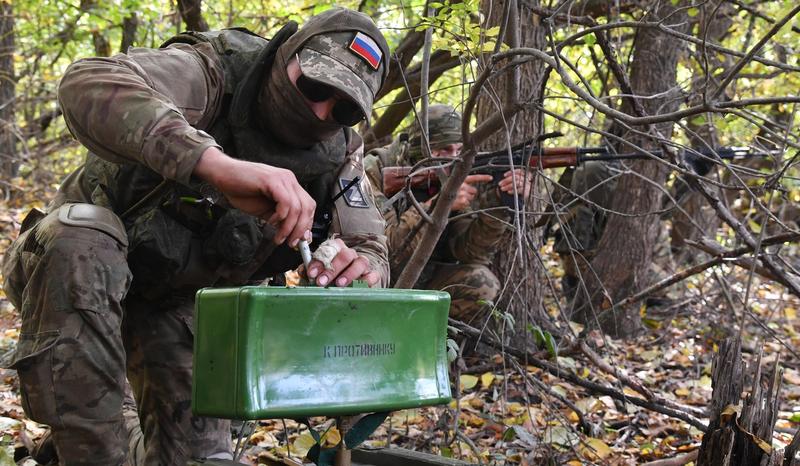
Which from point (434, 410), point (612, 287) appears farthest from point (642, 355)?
point (434, 410)

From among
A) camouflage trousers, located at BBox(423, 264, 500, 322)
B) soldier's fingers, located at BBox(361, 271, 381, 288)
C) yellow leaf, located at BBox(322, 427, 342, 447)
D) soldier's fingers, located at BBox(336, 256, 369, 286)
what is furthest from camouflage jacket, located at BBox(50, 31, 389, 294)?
camouflage trousers, located at BBox(423, 264, 500, 322)

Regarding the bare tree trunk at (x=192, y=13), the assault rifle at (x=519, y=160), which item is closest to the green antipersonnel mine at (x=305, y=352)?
the assault rifle at (x=519, y=160)

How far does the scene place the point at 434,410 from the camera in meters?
3.70

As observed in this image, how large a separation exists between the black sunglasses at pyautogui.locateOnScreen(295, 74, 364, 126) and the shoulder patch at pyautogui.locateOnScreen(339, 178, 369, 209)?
0.34 meters

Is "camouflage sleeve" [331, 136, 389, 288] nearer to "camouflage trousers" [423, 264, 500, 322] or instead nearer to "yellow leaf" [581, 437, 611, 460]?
"yellow leaf" [581, 437, 611, 460]

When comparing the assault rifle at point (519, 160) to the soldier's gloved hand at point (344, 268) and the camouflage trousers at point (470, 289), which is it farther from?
the soldier's gloved hand at point (344, 268)

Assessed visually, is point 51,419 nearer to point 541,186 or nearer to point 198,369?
point 198,369

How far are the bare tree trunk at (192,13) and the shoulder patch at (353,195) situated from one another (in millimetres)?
3054

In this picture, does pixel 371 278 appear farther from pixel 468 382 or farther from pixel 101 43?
pixel 101 43

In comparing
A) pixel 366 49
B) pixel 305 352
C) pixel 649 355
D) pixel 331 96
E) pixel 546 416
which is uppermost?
pixel 366 49

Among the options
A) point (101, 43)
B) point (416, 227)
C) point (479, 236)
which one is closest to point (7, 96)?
point (101, 43)

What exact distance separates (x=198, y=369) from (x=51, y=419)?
1.67ft

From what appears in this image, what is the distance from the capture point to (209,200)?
8.71 feet

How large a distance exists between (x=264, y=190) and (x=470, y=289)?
2.83 meters
